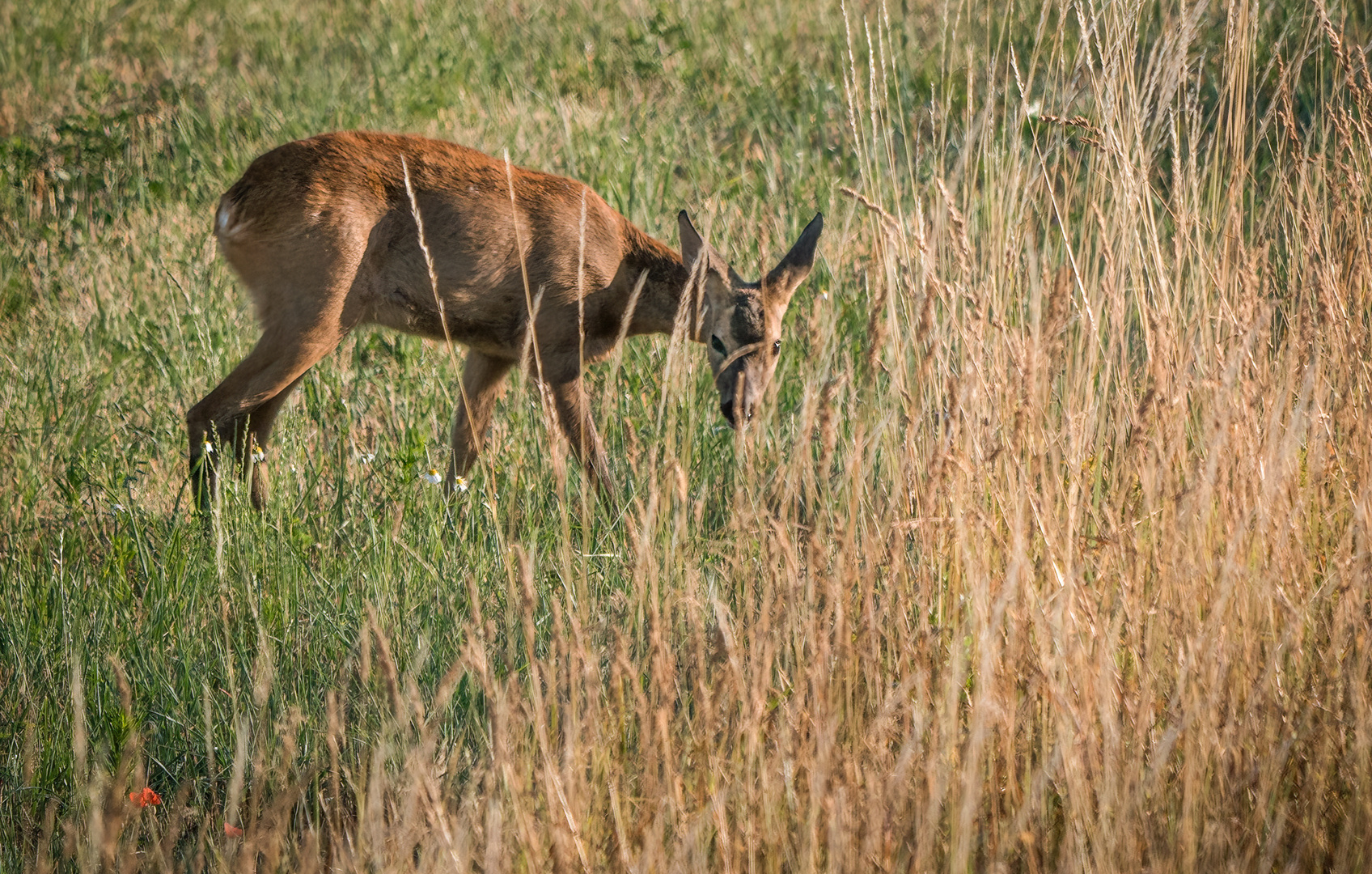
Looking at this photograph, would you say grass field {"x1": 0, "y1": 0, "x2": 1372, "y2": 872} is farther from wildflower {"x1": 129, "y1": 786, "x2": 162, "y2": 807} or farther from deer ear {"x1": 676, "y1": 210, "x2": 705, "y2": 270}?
deer ear {"x1": 676, "y1": 210, "x2": 705, "y2": 270}

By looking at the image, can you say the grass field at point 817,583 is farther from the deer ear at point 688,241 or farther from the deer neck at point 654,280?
the deer ear at point 688,241

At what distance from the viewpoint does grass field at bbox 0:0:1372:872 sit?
2.04m

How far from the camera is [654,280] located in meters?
5.45

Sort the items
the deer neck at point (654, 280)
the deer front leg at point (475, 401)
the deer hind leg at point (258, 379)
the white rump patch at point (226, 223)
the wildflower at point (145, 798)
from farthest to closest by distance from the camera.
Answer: the deer neck at point (654, 280)
the deer front leg at point (475, 401)
the white rump patch at point (226, 223)
the deer hind leg at point (258, 379)
the wildflower at point (145, 798)

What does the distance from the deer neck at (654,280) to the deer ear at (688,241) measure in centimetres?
37

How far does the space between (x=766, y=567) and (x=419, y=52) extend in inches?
284

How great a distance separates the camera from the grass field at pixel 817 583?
6.70ft

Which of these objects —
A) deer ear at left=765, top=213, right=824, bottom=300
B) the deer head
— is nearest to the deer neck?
the deer head

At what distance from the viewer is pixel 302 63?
929 cm

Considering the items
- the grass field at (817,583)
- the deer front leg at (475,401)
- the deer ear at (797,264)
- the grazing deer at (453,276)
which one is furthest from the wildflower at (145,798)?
the deer ear at (797,264)

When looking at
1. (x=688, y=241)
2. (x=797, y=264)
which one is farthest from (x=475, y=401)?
(x=797, y=264)

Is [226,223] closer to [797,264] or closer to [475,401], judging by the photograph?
[475,401]

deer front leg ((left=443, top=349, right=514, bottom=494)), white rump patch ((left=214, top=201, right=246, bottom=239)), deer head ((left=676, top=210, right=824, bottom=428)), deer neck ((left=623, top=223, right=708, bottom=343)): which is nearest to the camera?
white rump patch ((left=214, top=201, right=246, bottom=239))

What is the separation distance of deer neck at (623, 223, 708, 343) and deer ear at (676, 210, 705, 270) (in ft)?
1.21
